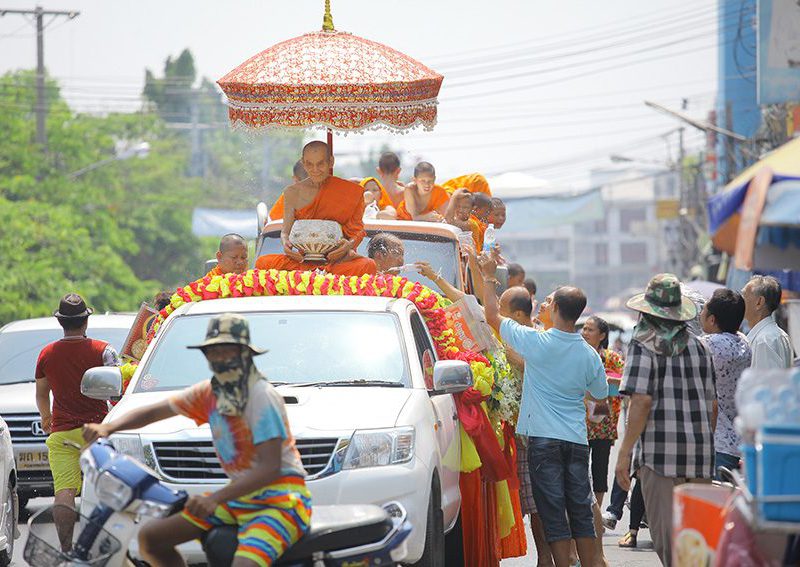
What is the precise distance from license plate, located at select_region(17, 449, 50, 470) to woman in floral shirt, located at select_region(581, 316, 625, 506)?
5100 mm

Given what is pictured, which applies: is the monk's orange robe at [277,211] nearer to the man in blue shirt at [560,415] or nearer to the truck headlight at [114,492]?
the man in blue shirt at [560,415]

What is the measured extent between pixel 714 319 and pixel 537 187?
18218 millimetres

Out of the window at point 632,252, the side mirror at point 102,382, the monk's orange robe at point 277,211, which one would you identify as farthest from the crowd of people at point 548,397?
the window at point 632,252

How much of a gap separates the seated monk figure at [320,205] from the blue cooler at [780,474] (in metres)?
6.02

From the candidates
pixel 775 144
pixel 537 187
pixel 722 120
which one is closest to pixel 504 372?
pixel 537 187

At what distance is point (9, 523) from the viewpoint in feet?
34.5

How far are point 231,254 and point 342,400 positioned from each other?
3693mm

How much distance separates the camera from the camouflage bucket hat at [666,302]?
320 inches

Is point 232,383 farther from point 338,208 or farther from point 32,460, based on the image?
point 32,460

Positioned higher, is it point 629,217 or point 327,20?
point 327,20

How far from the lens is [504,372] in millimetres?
10438

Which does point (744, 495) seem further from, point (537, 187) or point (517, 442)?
point (537, 187)

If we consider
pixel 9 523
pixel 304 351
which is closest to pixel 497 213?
pixel 9 523

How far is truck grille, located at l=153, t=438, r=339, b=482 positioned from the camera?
7.77 metres
